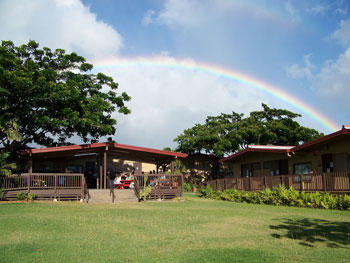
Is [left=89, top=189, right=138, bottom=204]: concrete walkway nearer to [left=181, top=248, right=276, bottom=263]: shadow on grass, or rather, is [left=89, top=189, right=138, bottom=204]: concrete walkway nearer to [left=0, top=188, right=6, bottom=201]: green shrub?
[left=0, top=188, right=6, bottom=201]: green shrub

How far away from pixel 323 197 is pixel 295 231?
647cm

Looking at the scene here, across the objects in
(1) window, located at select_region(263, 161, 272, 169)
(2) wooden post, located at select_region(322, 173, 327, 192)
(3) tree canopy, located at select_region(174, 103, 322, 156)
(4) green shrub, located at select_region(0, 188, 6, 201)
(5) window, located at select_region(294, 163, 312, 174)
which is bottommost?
(4) green shrub, located at select_region(0, 188, 6, 201)

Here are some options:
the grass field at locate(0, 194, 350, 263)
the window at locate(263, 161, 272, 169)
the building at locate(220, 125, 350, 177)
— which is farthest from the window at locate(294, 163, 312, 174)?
the grass field at locate(0, 194, 350, 263)

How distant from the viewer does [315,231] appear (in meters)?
9.21

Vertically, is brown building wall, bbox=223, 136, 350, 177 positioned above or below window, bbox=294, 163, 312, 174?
above

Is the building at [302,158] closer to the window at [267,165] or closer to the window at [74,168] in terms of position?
the window at [267,165]

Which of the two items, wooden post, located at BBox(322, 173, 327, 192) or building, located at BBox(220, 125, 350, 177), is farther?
building, located at BBox(220, 125, 350, 177)

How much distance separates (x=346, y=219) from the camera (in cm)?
1126

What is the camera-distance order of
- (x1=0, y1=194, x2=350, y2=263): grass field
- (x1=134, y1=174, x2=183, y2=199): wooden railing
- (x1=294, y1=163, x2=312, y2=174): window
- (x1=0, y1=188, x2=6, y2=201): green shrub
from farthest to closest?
1. (x1=294, y1=163, x2=312, y2=174): window
2. (x1=134, y1=174, x2=183, y2=199): wooden railing
3. (x1=0, y1=188, x2=6, y2=201): green shrub
4. (x1=0, y1=194, x2=350, y2=263): grass field

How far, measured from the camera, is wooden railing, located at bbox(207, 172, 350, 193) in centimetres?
1566

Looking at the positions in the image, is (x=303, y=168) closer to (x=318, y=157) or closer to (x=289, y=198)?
(x=318, y=157)

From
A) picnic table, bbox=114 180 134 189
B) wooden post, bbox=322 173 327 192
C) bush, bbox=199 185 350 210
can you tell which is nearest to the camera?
bush, bbox=199 185 350 210

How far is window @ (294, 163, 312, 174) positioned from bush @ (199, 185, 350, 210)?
13.1 ft

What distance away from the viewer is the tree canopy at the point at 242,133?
35.8 metres
